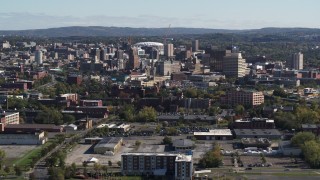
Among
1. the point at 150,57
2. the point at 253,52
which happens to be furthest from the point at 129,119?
the point at 253,52

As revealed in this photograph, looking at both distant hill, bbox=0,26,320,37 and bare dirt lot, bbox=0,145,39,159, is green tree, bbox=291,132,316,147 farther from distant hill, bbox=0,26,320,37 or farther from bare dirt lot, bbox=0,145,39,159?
distant hill, bbox=0,26,320,37

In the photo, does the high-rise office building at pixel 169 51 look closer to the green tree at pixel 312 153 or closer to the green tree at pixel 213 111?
the green tree at pixel 213 111

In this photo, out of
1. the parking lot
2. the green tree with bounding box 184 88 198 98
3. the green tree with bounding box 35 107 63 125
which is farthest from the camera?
the green tree with bounding box 184 88 198 98

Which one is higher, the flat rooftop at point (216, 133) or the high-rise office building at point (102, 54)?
the high-rise office building at point (102, 54)

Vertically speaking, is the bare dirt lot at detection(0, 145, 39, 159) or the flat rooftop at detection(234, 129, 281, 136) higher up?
the flat rooftop at detection(234, 129, 281, 136)

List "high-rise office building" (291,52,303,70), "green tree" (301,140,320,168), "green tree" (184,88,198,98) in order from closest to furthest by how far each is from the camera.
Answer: "green tree" (301,140,320,168), "green tree" (184,88,198,98), "high-rise office building" (291,52,303,70)

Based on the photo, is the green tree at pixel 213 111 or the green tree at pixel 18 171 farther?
the green tree at pixel 213 111

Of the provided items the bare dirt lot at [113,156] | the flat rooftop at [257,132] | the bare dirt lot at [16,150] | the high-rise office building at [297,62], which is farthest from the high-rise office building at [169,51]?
the bare dirt lot at [16,150]

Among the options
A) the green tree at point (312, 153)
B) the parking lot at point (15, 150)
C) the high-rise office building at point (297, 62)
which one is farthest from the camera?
the high-rise office building at point (297, 62)

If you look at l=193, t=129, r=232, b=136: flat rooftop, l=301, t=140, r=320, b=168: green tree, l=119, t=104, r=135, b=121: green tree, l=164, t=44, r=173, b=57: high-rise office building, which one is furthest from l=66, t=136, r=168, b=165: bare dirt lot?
l=164, t=44, r=173, b=57: high-rise office building
